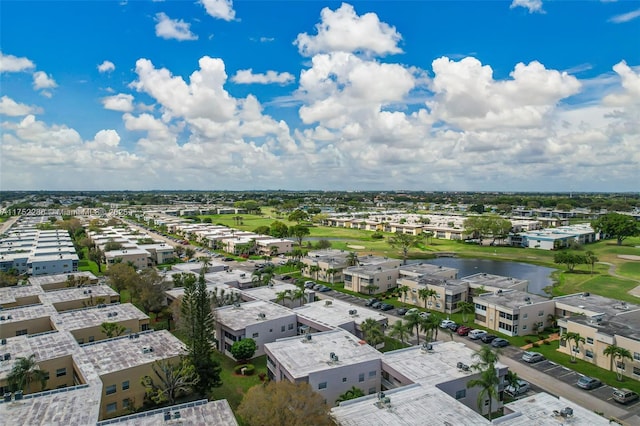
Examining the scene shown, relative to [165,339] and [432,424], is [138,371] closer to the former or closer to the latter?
[165,339]

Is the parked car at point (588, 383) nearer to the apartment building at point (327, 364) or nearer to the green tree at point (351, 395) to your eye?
the apartment building at point (327, 364)

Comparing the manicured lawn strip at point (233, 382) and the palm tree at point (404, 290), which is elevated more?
the palm tree at point (404, 290)

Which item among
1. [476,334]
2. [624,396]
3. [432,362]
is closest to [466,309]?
[476,334]

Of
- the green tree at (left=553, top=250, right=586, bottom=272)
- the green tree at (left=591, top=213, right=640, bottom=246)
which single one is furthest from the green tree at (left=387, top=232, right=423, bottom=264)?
the green tree at (left=591, top=213, right=640, bottom=246)

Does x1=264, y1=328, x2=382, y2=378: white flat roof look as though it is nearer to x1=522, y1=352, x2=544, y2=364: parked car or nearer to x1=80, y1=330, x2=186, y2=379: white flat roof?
x1=80, y1=330, x2=186, y2=379: white flat roof

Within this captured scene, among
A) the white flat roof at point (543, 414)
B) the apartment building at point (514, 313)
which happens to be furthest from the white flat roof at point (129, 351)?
the apartment building at point (514, 313)

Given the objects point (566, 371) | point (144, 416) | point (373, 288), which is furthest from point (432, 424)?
point (373, 288)

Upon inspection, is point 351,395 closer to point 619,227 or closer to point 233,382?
point 233,382
